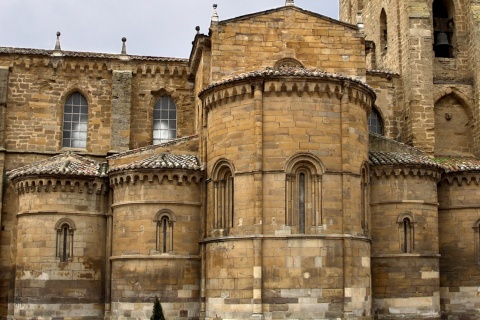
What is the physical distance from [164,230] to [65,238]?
395 centimetres

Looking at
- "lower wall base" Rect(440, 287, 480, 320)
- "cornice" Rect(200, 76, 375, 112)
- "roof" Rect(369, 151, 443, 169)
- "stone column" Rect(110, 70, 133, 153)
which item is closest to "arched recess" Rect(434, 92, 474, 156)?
"roof" Rect(369, 151, 443, 169)

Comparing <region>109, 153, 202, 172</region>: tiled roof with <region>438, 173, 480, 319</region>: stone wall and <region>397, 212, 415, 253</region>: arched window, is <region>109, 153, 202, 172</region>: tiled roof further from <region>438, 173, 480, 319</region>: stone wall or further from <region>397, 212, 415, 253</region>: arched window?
<region>438, 173, 480, 319</region>: stone wall

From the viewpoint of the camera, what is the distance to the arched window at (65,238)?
23500 millimetres

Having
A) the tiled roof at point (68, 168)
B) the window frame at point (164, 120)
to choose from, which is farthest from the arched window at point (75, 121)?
the tiled roof at point (68, 168)

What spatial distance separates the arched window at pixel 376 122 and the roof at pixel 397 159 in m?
4.91

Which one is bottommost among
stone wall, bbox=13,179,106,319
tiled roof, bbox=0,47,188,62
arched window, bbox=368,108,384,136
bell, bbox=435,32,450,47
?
stone wall, bbox=13,179,106,319

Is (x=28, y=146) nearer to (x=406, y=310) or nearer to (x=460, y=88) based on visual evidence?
(x=406, y=310)

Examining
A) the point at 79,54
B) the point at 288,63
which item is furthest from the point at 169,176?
the point at 79,54

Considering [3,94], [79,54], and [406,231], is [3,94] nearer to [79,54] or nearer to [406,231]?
[79,54]

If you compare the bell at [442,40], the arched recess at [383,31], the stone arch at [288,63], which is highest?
the arched recess at [383,31]

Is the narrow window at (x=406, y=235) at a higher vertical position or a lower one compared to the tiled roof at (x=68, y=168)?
lower

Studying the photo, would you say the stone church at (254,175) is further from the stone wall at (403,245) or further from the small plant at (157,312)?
the small plant at (157,312)

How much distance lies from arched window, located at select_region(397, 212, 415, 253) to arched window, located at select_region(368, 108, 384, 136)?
6923 mm

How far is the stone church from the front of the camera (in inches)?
784
